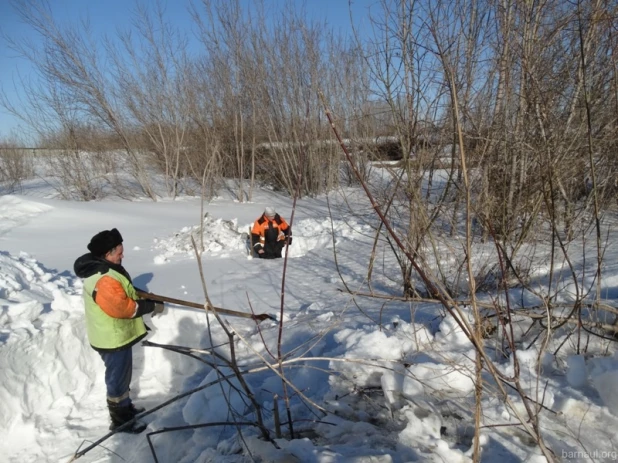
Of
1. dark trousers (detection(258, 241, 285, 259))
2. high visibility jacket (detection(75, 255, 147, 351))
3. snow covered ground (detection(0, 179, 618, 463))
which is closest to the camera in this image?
snow covered ground (detection(0, 179, 618, 463))

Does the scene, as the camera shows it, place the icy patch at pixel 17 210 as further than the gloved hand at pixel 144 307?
Yes

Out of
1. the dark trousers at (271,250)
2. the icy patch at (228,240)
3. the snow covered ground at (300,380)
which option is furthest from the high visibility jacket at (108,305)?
the dark trousers at (271,250)

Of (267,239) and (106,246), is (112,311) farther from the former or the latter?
(267,239)

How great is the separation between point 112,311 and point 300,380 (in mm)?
1541

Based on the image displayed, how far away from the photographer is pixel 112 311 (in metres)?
3.12

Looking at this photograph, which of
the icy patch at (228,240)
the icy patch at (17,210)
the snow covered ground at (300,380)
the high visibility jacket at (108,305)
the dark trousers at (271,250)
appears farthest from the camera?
the icy patch at (17,210)

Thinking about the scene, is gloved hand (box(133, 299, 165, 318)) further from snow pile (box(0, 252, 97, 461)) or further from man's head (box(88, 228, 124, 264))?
snow pile (box(0, 252, 97, 461))

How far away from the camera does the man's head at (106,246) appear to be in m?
3.13

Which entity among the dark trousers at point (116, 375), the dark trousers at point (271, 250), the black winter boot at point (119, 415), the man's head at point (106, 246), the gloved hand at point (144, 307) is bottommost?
the black winter boot at point (119, 415)

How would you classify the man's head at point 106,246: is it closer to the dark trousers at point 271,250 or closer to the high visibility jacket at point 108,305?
the high visibility jacket at point 108,305

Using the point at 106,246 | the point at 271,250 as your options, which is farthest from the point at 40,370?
the point at 271,250

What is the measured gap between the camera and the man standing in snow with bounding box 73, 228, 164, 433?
310cm

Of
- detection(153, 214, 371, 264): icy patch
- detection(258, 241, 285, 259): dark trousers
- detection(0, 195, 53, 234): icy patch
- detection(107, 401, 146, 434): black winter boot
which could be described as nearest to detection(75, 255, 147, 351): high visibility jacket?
detection(107, 401, 146, 434): black winter boot

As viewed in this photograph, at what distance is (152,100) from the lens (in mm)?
14344
